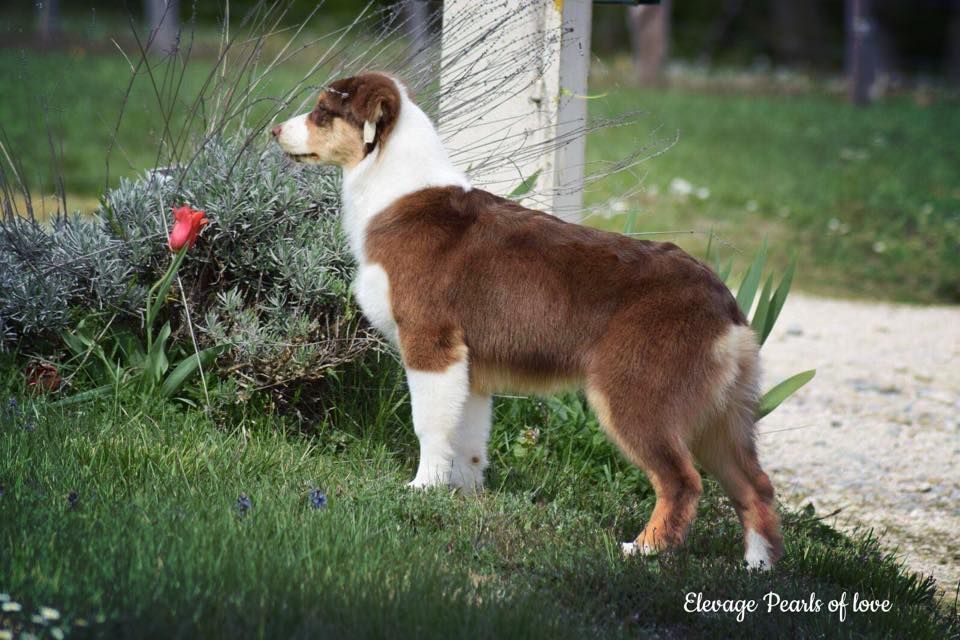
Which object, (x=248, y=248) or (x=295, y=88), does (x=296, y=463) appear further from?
(x=295, y=88)

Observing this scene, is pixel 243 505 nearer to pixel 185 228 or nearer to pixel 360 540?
pixel 360 540

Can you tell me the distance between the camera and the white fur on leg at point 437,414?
4.06 meters

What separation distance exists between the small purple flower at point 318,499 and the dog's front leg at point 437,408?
455mm

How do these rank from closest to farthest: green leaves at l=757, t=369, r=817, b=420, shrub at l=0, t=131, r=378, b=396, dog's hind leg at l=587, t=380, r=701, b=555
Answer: dog's hind leg at l=587, t=380, r=701, b=555
shrub at l=0, t=131, r=378, b=396
green leaves at l=757, t=369, r=817, b=420

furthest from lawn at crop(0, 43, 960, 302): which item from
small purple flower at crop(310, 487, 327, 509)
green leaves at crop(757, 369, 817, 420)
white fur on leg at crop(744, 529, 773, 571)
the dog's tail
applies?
small purple flower at crop(310, 487, 327, 509)

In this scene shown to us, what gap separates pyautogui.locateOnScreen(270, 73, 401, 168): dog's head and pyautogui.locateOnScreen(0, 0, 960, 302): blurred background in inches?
23.7

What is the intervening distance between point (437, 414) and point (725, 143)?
10938 millimetres

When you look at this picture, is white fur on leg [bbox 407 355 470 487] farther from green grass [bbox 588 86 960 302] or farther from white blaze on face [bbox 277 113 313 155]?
green grass [bbox 588 86 960 302]

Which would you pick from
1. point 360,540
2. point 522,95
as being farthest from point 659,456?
point 522,95

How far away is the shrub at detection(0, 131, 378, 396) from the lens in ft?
15.2

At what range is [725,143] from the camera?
14258 mm

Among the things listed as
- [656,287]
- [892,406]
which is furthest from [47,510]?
[892,406]

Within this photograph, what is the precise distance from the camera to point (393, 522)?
12.6 feet

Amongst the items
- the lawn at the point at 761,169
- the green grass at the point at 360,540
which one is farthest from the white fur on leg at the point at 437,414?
the lawn at the point at 761,169
